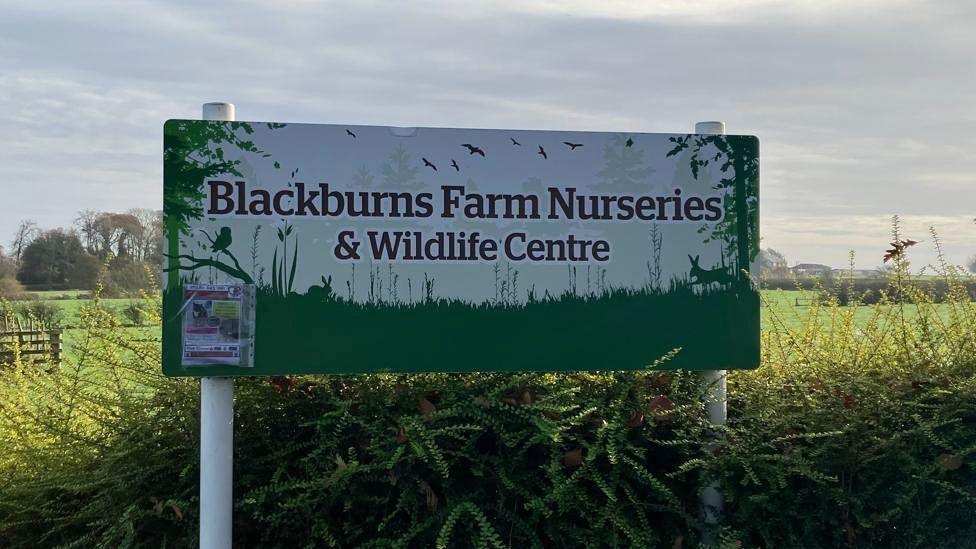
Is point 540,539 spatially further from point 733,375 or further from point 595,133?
point 595,133

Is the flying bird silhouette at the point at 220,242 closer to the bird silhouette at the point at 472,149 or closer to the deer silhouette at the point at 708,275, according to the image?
the bird silhouette at the point at 472,149

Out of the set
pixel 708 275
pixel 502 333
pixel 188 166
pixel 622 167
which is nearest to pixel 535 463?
pixel 502 333

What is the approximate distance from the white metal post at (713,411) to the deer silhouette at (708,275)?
1.52 feet

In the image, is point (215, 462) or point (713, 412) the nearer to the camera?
point (215, 462)

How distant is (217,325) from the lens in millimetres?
3605

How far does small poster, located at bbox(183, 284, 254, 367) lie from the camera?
3.59m

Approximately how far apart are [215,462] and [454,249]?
4.81ft

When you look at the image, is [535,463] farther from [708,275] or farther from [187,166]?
[187,166]

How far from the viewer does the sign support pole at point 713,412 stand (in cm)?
386

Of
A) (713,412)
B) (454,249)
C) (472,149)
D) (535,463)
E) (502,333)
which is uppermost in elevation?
(472,149)

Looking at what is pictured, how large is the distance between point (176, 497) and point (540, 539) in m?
1.79

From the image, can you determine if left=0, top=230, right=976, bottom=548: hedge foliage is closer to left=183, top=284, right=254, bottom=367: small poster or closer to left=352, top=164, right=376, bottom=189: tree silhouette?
left=183, top=284, right=254, bottom=367: small poster

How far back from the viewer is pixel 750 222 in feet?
13.1

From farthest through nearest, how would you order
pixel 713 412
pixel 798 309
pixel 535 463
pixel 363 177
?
pixel 798 309 → pixel 713 412 → pixel 535 463 → pixel 363 177
